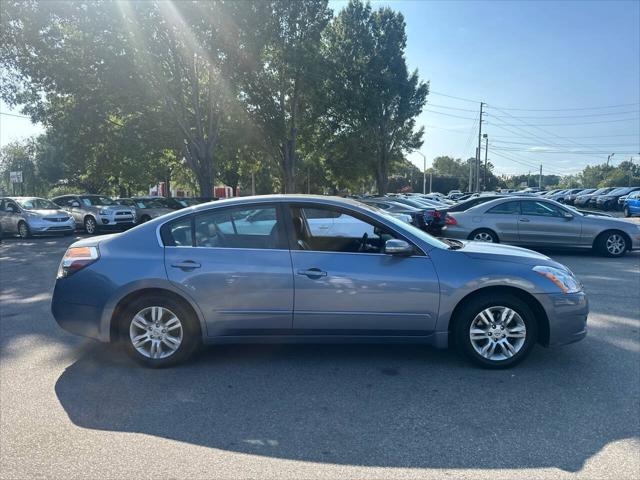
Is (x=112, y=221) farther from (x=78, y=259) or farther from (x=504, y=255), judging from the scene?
(x=504, y=255)

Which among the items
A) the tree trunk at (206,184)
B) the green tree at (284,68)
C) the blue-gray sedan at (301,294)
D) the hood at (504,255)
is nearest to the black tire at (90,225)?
the tree trunk at (206,184)

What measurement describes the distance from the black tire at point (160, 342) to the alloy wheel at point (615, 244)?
410 inches

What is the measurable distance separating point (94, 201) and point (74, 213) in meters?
0.98

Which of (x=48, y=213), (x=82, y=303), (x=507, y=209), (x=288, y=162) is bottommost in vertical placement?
(x=82, y=303)

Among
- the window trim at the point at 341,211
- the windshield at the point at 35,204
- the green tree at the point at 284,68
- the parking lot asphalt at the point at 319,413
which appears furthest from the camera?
the green tree at the point at 284,68

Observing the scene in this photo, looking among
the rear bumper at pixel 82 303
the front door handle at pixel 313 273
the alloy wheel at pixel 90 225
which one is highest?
the front door handle at pixel 313 273

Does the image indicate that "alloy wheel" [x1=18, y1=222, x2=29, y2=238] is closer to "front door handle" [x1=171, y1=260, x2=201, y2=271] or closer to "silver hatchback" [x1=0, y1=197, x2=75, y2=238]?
"silver hatchback" [x1=0, y1=197, x2=75, y2=238]

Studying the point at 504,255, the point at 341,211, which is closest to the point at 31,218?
the point at 341,211

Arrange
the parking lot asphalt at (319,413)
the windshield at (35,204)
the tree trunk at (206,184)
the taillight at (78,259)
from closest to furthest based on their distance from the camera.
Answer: the parking lot asphalt at (319,413), the taillight at (78,259), the windshield at (35,204), the tree trunk at (206,184)

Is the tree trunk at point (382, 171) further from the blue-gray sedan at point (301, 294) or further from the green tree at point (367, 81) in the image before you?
the blue-gray sedan at point (301, 294)

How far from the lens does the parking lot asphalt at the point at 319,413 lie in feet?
9.41

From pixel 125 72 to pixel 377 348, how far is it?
2019 centimetres

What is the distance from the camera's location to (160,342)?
429 centimetres

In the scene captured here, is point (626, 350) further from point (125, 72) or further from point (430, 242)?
point (125, 72)
